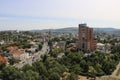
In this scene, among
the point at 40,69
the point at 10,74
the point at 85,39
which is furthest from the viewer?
the point at 85,39

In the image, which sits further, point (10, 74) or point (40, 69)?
point (40, 69)

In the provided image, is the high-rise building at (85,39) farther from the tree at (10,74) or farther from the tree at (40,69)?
the tree at (10,74)

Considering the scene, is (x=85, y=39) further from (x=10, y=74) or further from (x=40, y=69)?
(x=10, y=74)

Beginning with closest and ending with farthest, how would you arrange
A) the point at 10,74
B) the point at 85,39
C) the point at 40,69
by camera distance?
the point at 10,74
the point at 40,69
the point at 85,39

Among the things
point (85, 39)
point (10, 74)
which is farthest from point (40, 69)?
point (85, 39)

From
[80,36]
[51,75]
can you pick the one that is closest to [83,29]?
[80,36]

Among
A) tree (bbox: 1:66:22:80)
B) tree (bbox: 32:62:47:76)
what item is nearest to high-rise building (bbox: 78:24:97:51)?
tree (bbox: 32:62:47:76)

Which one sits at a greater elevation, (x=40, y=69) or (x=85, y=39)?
(x=85, y=39)

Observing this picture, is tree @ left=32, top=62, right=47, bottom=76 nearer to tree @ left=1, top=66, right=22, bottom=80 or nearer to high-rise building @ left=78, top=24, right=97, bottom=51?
tree @ left=1, top=66, right=22, bottom=80

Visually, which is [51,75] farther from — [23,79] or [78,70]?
[78,70]
